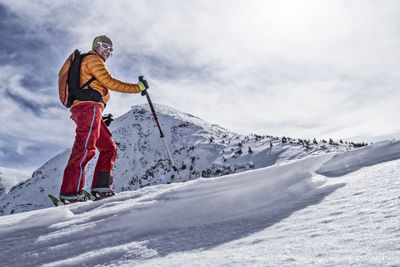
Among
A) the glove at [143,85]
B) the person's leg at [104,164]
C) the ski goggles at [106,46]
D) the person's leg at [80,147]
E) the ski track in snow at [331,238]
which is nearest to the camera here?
the ski track in snow at [331,238]

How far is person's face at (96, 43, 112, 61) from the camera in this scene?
12.2 feet

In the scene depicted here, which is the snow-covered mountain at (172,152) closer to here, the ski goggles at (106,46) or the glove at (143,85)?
the glove at (143,85)

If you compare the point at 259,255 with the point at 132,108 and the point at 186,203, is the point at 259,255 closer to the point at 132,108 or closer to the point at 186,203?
the point at 186,203

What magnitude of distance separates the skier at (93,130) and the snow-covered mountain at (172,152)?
8.22m

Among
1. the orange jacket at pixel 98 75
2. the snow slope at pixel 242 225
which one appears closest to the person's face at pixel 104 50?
the orange jacket at pixel 98 75

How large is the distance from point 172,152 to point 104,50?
14.4 meters

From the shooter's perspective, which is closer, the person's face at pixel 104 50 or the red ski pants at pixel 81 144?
the red ski pants at pixel 81 144

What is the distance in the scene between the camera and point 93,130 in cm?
341

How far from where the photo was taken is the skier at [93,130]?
3.31 metres

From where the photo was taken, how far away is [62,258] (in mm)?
1492

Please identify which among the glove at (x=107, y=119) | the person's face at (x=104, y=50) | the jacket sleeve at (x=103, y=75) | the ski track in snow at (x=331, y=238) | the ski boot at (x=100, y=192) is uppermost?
the person's face at (x=104, y=50)

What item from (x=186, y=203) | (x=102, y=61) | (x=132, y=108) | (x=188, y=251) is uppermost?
(x=132, y=108)

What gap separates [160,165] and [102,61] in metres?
14.2

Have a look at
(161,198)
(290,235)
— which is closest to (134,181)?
(161,198)
